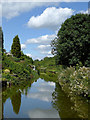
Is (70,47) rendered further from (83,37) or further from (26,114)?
(26,114)

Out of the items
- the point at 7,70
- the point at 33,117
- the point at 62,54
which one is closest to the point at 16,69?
the point at 7,70

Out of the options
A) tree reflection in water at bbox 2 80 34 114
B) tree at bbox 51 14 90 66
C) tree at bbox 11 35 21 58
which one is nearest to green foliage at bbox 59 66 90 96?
tree at bbox 51 14 90 66

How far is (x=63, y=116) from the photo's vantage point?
6.38 metres

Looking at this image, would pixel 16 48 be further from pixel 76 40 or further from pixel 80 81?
pixel 80 81

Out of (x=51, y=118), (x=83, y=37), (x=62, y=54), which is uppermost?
(x=83, y=37)

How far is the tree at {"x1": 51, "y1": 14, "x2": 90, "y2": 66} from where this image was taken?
1557 centimetres

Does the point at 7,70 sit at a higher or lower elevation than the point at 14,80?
higher

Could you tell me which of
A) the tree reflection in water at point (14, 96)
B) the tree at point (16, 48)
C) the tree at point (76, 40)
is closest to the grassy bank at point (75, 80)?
the tree at point (76, 40)

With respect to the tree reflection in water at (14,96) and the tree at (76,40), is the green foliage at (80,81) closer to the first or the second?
the tree at (76,40)

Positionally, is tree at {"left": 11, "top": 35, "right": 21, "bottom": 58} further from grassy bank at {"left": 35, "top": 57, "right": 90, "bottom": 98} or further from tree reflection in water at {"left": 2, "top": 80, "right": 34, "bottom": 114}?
tree reflection in water at {"left": 2, "top": 80, "right": 34, "bottom": 114}

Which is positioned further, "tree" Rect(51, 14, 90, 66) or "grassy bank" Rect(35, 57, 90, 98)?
"tree" Rect(51, 14, 90, 66)

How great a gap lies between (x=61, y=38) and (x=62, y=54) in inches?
84.0

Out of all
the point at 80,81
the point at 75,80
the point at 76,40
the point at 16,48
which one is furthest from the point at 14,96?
the point at 16,48

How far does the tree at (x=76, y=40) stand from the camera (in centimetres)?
1557
